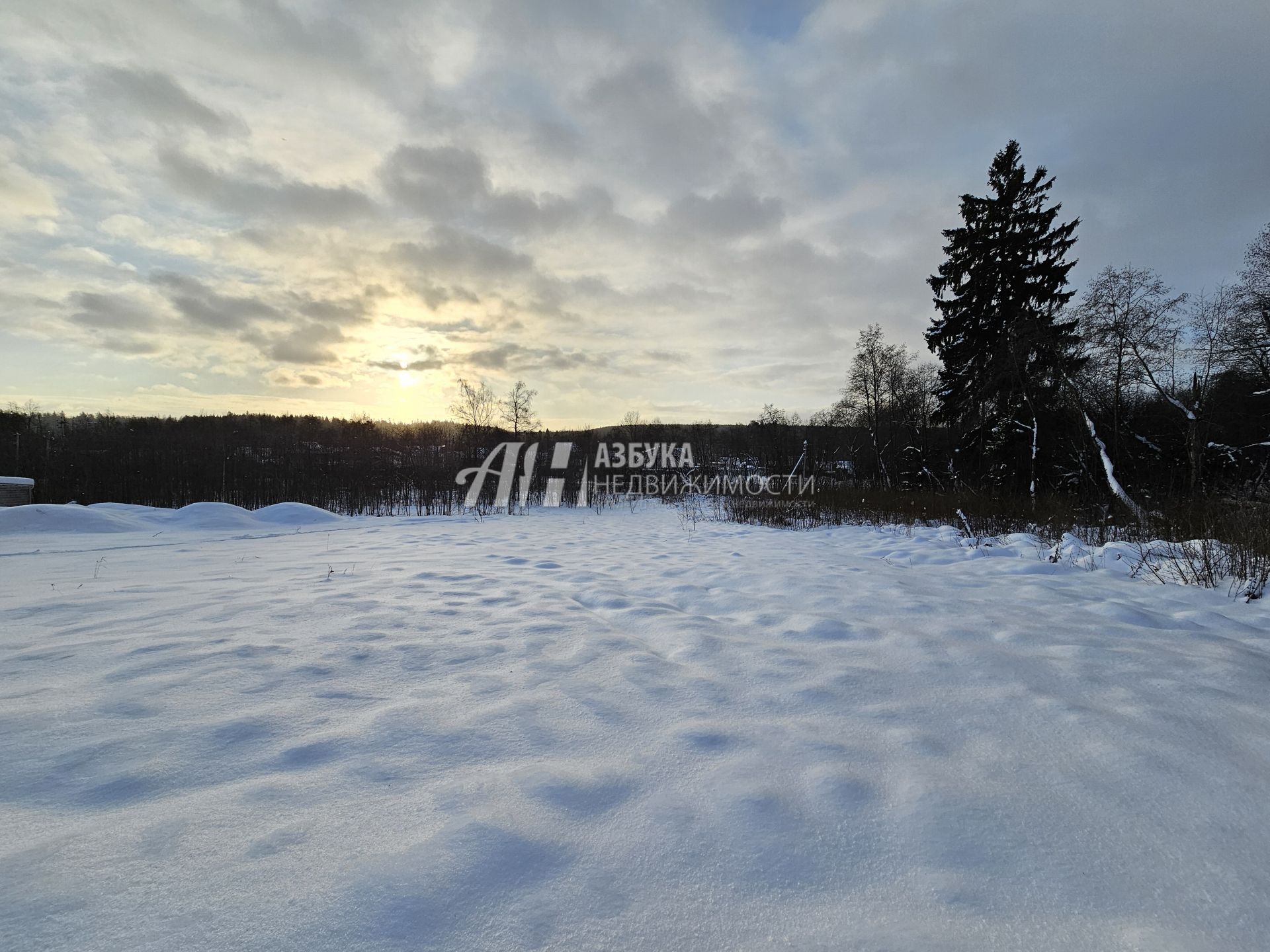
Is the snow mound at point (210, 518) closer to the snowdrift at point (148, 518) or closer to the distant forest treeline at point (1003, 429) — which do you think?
the snowdrift at point (148, 518)

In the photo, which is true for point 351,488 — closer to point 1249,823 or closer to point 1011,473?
point 1249,823

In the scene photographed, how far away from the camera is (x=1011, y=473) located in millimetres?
18234

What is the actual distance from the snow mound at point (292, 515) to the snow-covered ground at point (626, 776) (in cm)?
797

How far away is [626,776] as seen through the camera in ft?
5.88

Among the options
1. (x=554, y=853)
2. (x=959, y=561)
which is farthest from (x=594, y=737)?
(x=959, y=561)

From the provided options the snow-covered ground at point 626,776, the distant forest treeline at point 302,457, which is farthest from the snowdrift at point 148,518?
the snow-covered ground at point 626,776

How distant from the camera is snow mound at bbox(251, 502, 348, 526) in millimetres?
11398

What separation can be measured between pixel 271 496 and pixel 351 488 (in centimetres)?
324

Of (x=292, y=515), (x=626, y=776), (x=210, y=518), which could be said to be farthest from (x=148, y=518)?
(x=626, y=776)

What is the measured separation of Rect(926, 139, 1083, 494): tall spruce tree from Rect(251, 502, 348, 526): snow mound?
20704 mm

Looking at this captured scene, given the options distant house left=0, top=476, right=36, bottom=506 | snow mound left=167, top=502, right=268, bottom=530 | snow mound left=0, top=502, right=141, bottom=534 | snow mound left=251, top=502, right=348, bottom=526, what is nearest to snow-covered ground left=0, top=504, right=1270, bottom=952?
snow mound left=0, top=502, right=141, bottom=534

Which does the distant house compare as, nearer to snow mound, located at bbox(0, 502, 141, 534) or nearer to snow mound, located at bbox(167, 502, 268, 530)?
snow mound, located at bbox(0, 502, 141, 534)

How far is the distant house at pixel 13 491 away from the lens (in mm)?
11633

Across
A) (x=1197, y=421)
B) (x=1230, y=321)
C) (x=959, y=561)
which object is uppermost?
(x=1230, y=321)
